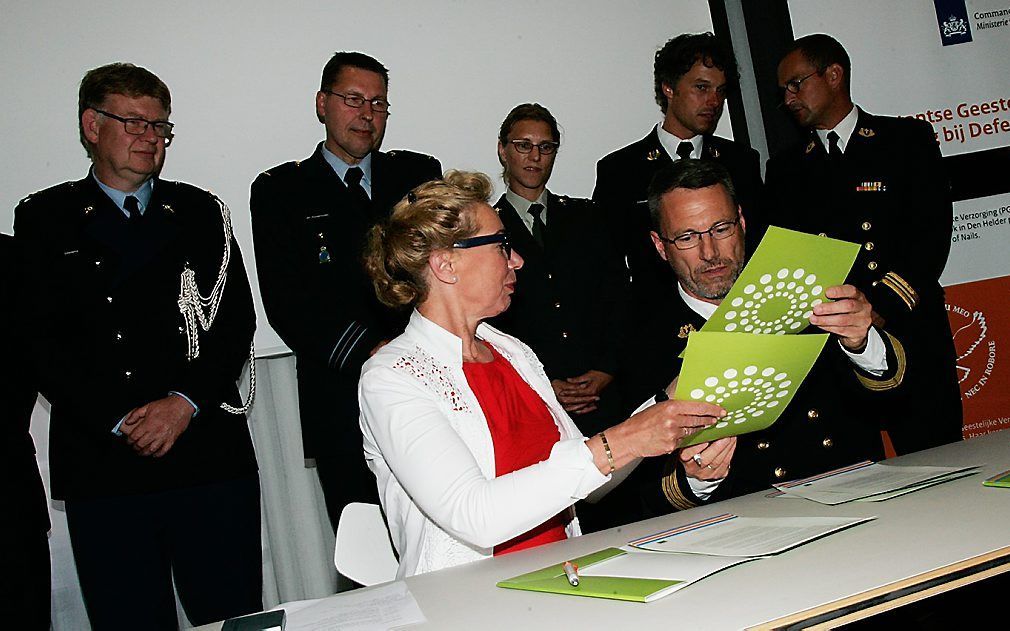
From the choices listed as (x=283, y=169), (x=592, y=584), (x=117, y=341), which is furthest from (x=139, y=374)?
(x=592, y=584)

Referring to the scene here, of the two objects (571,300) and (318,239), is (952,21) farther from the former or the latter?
(318,239)

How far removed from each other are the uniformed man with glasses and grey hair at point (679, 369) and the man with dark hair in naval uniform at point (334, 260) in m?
1.06

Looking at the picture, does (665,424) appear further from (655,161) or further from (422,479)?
(655,161)

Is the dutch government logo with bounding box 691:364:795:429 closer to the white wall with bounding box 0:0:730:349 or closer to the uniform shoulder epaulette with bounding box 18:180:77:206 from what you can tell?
the uniform shoulder epaulette with bounding box 18:180:77:206

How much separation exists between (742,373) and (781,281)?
8.8 inches

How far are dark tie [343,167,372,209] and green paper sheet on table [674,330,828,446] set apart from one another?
1.87 m

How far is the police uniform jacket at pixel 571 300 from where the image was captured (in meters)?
3.71

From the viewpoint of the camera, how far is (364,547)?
2.27 meters

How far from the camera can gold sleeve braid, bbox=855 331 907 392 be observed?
2.38 meters

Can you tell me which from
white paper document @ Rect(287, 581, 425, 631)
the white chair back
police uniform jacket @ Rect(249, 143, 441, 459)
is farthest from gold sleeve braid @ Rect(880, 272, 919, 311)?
white paper document @ Rect(287, 581, 425, 631)

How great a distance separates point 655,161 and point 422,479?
236 centimetres

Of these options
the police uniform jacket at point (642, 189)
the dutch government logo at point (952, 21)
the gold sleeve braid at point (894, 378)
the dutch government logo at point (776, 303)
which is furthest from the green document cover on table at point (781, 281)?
the dutch government logo at point (952, 21)

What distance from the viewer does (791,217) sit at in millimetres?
3916

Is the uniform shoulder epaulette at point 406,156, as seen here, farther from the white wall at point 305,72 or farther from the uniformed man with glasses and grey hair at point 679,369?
the uniformed man with glasses and grey hair at point 679,369
